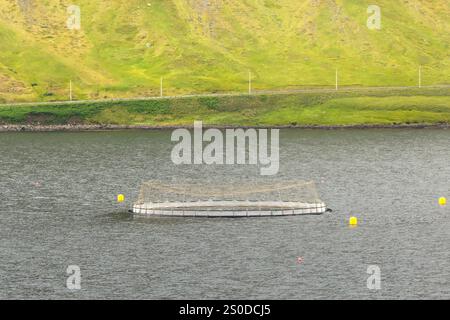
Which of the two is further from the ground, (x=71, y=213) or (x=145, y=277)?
(x=71, y=213)

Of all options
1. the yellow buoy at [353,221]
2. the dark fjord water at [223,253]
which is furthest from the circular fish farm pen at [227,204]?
the yellow buoy at [353,221]

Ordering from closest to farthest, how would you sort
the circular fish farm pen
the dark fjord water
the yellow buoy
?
1. the dark fjord water
2. the yellow buoy
3. the circular fish farm pen

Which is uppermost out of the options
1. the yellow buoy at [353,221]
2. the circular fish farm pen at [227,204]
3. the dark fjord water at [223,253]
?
the circular fish farm pen at [227,204]

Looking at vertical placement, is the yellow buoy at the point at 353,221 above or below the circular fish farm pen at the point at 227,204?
below

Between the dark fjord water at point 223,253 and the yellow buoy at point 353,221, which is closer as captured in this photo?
the dark fjord water at point 223,253

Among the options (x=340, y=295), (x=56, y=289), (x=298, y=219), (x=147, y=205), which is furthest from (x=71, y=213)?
(x=340, y=295)

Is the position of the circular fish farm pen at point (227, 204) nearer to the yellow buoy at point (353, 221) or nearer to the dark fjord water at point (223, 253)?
the dark fjord water at point (223, 253)

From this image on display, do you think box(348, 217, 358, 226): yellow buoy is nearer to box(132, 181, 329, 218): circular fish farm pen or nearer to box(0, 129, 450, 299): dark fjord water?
box(0, 129, 450, 299): dark fjord water

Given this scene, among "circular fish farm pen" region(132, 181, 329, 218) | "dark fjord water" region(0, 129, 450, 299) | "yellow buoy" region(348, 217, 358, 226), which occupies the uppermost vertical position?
"circular fish farm pen" region(132, 181, 329, 218)

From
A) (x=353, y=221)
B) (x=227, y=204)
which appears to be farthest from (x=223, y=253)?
(x=227, y=204)

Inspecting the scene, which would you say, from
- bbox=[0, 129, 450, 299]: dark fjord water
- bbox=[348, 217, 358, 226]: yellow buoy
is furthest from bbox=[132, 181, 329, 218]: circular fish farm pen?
bbox=[348, 217, 358, 226]: yellow buoy
